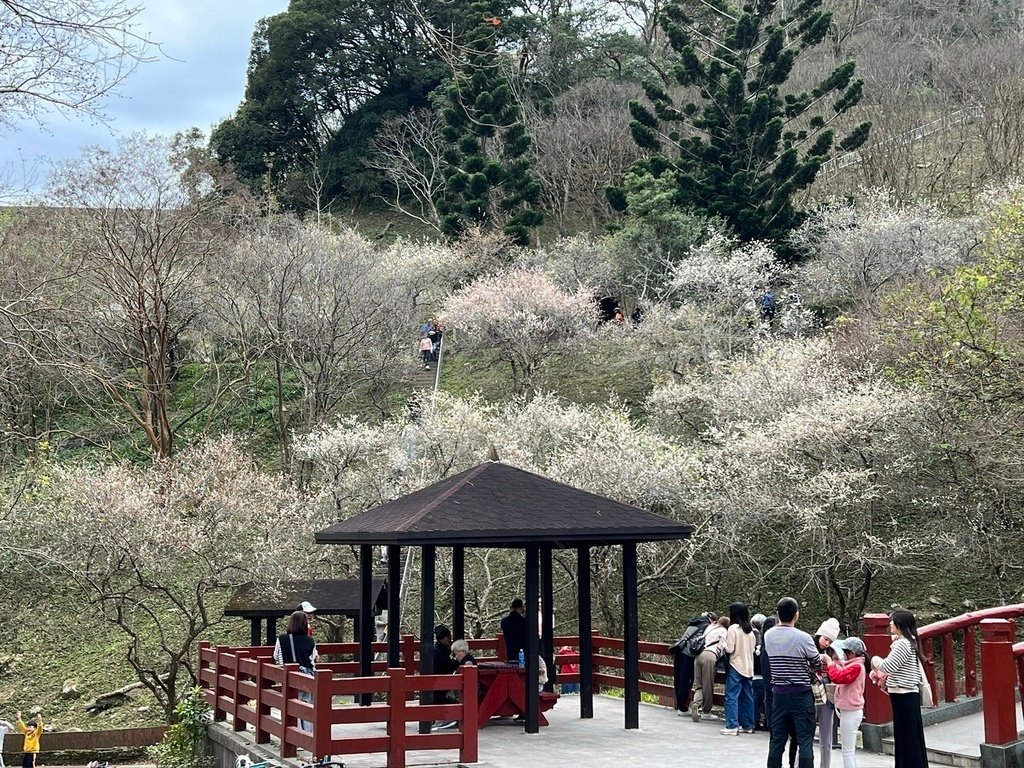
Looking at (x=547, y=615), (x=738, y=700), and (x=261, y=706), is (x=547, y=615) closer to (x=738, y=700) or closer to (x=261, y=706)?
(x=738, y=700)

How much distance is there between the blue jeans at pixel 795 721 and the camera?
8938 millimetres

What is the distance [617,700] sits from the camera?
51.3 feet

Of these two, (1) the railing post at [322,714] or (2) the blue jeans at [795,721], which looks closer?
(2) the blue jeans at [795,721]

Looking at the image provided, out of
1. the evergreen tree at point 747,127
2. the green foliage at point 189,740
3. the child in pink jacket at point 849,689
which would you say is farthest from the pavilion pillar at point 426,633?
the evergreen tree at point 747,127

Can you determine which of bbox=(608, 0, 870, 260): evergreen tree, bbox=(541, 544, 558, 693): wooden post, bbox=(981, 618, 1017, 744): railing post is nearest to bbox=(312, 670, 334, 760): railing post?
bbox=(541, 544, 558, 693): wooden post

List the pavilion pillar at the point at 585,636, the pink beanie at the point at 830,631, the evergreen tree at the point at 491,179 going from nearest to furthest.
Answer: the pink beanie at the point at 830,631 → the pavilion pillar at the point at 585,636 → the evergreen tree at the point at 491,179

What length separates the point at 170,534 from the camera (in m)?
21.2

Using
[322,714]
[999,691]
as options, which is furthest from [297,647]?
[999,691]

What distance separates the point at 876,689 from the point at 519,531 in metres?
3.92

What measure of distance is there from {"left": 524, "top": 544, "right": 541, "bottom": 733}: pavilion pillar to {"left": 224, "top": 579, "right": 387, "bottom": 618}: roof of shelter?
522cm

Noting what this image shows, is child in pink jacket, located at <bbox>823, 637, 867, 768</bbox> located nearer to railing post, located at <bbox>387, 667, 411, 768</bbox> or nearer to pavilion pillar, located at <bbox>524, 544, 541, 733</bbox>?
pavilion pillar, located at <bbox>524, 544, 541, 733</bbox>

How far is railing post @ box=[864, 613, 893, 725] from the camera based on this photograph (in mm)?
10609

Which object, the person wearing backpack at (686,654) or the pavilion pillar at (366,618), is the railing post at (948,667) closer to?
the person wearing backpack at (686,654)

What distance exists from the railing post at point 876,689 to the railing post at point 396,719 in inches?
183
